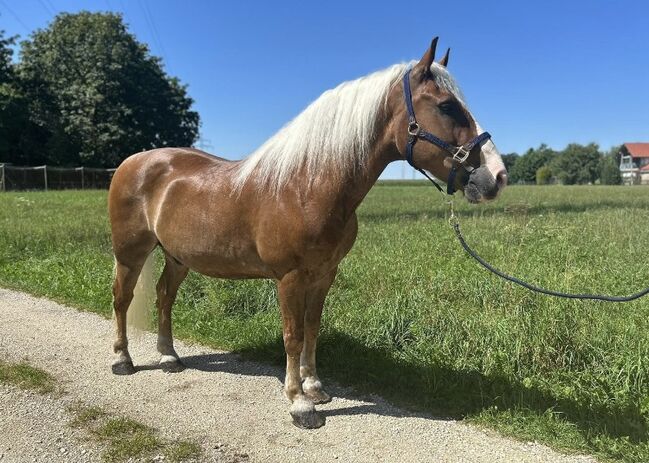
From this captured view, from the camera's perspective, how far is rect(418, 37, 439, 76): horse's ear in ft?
9.21

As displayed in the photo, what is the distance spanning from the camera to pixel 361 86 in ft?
10.5

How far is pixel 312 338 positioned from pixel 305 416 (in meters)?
0.64

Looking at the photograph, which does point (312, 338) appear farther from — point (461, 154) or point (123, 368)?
point (461, 154)

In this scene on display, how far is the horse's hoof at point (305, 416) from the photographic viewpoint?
3318 millimetres

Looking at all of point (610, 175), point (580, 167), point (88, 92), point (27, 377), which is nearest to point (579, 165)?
point (580, 167)

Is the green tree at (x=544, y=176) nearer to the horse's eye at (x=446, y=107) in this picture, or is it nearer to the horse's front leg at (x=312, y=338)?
the horse's front leg at (x=312, y=338)

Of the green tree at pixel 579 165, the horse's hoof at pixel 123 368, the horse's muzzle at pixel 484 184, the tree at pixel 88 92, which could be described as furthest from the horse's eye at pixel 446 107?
the green tree at pixel 579 165

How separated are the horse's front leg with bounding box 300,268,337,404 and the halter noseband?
114 cm

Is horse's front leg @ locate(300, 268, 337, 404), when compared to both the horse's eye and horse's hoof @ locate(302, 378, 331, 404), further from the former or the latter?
the horse's eye

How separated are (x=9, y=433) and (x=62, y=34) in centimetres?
4222

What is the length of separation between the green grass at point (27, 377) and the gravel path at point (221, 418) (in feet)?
0.29

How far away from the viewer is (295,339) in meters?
3.42

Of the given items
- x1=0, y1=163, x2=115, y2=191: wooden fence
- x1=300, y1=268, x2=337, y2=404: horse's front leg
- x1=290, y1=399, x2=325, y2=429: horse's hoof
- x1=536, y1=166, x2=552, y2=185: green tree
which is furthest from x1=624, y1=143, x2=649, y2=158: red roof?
x1=290, y1=399, x2=325, y2=429: horse's hoof

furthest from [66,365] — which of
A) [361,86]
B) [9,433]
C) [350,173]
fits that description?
[361,86]
